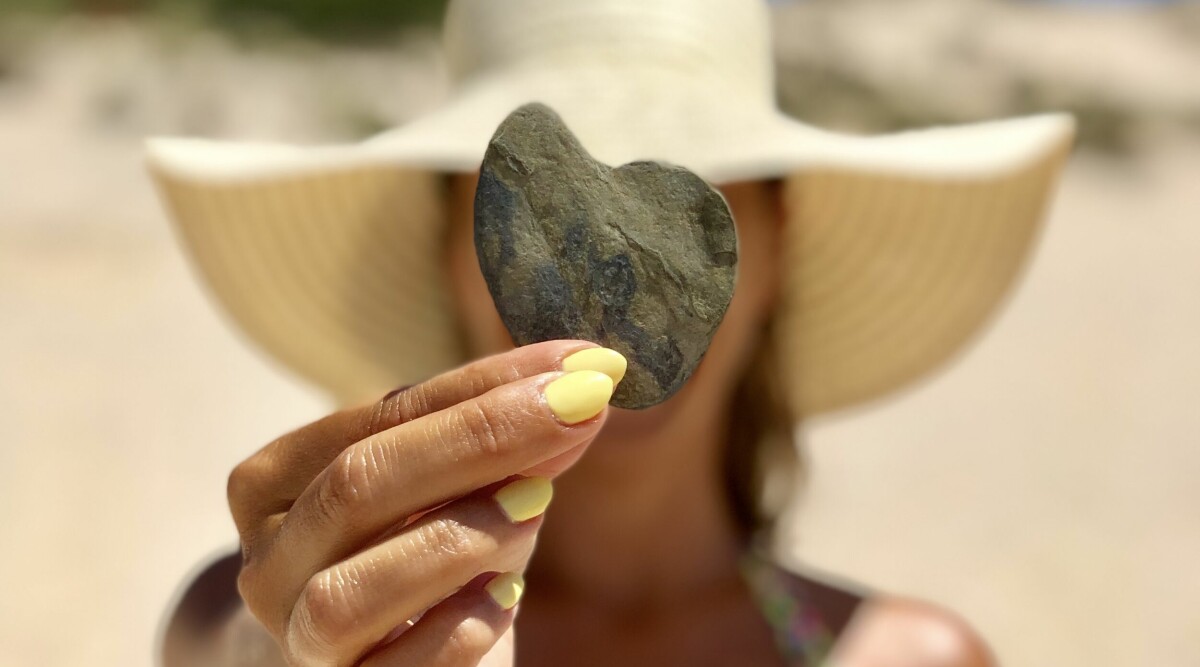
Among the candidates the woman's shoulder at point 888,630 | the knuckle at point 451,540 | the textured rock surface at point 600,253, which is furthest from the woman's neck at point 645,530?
the knuckle at point 451,540

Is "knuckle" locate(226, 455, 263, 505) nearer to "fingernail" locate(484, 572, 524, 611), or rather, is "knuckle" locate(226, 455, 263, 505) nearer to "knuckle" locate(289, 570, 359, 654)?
"knuckle" locate(289, 570, 359, 654)

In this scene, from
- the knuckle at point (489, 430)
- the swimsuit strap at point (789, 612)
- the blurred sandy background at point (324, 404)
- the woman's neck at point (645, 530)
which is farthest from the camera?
the blurred sandy background at point (324, 404)

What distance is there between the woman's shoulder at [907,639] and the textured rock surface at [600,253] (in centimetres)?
125

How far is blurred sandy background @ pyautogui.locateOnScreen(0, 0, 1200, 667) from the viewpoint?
4.12 metres

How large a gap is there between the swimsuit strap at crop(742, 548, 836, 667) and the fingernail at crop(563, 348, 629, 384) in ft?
4.20

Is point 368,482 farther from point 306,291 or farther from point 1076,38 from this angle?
point 1076,38

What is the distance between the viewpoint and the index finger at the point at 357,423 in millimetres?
892

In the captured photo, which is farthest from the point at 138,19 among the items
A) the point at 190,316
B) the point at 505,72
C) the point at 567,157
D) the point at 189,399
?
the point at 567,157

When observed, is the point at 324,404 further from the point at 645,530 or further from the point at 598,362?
the point at 598,362

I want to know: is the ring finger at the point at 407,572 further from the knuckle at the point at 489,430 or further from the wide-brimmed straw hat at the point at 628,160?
the wide-brimmed straw hat at the point at 628,160

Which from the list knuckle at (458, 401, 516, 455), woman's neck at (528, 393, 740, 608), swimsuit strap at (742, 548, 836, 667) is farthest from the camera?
swimsuit strap at (742, 548, 836, 667)

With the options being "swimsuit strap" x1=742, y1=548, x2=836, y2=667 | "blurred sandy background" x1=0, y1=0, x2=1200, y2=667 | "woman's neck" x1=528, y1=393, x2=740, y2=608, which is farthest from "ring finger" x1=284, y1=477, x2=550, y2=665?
"blurred sandy background" x1=0, y1=0, x2=1200, y2=667

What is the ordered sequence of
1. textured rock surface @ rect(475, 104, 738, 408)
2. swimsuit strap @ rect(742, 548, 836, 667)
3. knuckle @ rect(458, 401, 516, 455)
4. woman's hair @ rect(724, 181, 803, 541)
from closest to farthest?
1. knuckle @ rect(458, 401, 516, 455)
2. textured rock surface @ rect(475, 104, 738, 408)
3. swimsuit strap @ rect(742, 548, 836, 667)
4. woman's hair @ rect(724, 181, 803, 541)

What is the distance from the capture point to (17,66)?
757 cm
